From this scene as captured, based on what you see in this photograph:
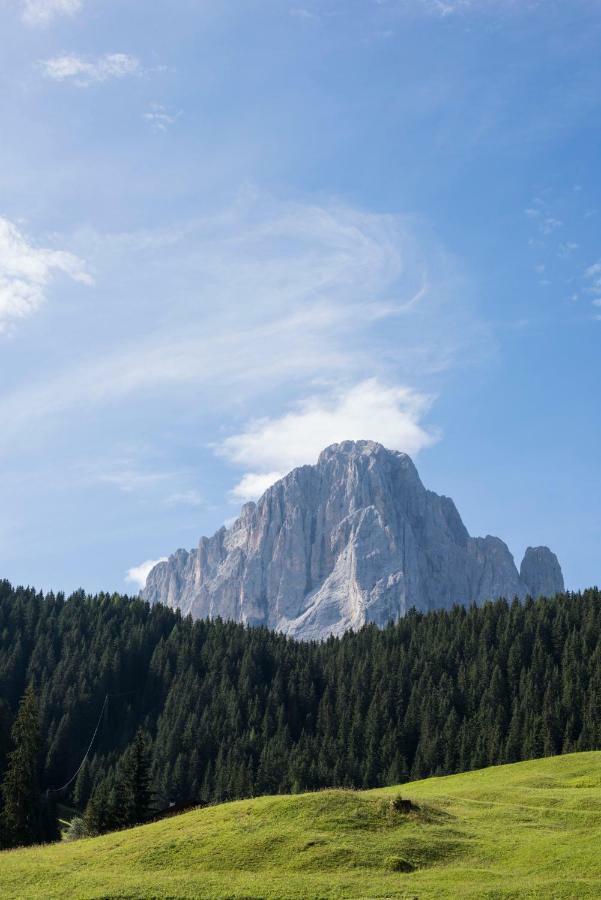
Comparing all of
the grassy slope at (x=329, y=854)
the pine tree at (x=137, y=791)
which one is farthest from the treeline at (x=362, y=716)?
the grassy slope at (x=329, y=854)

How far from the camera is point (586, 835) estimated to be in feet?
174

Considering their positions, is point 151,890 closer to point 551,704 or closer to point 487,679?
point 551,704

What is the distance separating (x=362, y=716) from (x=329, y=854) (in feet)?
431

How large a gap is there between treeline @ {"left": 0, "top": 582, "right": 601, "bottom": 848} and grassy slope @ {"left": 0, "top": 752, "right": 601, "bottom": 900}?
79990 millimetres

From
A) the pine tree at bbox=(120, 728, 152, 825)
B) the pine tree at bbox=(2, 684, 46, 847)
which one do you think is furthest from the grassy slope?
the pine tree at bbox=(2, 684, 46, 847)

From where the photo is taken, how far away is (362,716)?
17625cm

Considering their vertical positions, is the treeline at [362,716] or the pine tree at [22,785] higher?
the treeline at [362,716]

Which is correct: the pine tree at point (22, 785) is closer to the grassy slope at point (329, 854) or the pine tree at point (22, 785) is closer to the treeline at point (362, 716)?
the grassy slope at point (329, 854)

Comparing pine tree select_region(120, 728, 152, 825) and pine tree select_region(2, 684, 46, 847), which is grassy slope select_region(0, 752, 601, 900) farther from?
→ pine tree select_region(2, 684, 46, 847)

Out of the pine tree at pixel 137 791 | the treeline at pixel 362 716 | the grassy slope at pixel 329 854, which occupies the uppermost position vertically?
the treeline at pixel 362 716

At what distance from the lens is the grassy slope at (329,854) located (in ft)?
143

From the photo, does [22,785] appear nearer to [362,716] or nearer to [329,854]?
[329,854]

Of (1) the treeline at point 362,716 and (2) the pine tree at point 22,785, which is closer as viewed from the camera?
(2) the pine tree at point 22,785

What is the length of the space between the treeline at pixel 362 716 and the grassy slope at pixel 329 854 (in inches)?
3149
